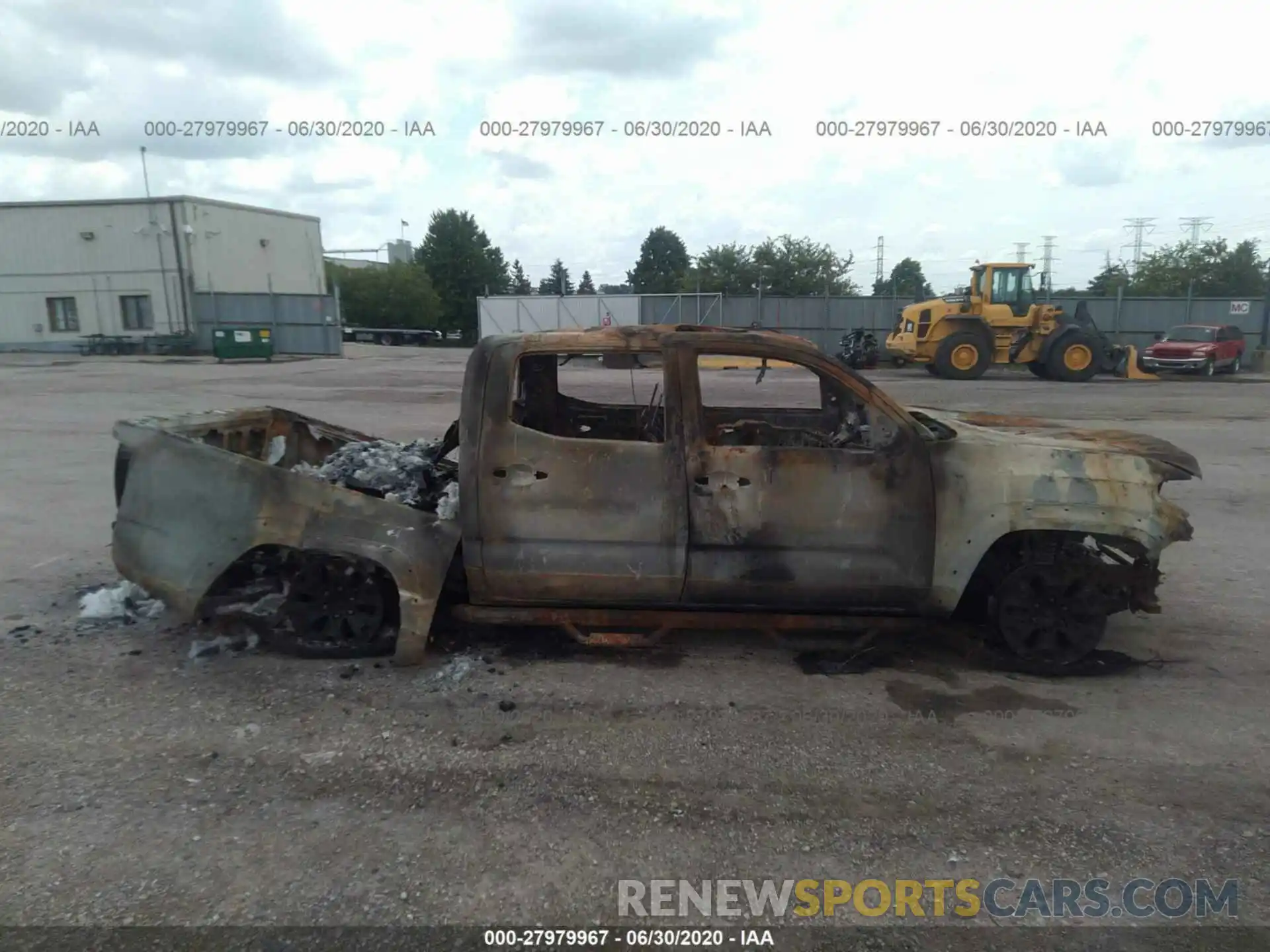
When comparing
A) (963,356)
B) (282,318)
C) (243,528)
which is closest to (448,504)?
(243,528)

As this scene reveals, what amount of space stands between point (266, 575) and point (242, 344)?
28543 millimetres

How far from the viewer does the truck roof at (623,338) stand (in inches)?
171

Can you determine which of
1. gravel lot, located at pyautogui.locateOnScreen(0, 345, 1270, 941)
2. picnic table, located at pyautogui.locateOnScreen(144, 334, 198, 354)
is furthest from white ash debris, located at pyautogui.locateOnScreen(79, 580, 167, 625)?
picnic table, located at pyautogui.locateOnScreen(144, 334, 198, 354)

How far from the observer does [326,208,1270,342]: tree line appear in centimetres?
5288

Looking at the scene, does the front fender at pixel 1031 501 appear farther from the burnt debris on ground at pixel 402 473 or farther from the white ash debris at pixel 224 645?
the white ash debris at pixel 224 645

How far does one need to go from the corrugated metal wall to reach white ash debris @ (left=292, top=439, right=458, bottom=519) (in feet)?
103

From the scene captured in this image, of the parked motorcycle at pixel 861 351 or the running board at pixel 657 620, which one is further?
the parked motorcycle at pixel 861 351

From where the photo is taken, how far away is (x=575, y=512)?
13.8 feet

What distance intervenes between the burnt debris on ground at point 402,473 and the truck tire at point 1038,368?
21992 mm

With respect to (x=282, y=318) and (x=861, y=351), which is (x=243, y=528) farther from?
(x=282, y=318)

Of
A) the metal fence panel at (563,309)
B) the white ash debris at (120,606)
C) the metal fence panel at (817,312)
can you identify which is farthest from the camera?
the metal fence panel at (563,309)

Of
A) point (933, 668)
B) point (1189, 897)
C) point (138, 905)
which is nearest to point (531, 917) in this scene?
point (138, 905)

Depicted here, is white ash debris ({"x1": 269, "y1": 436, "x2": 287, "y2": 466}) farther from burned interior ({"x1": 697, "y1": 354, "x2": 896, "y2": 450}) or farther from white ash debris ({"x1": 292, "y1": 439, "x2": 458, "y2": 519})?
burned interior ({"x1": 697, "y1": 354, "x2": 896, "y2": 450})
